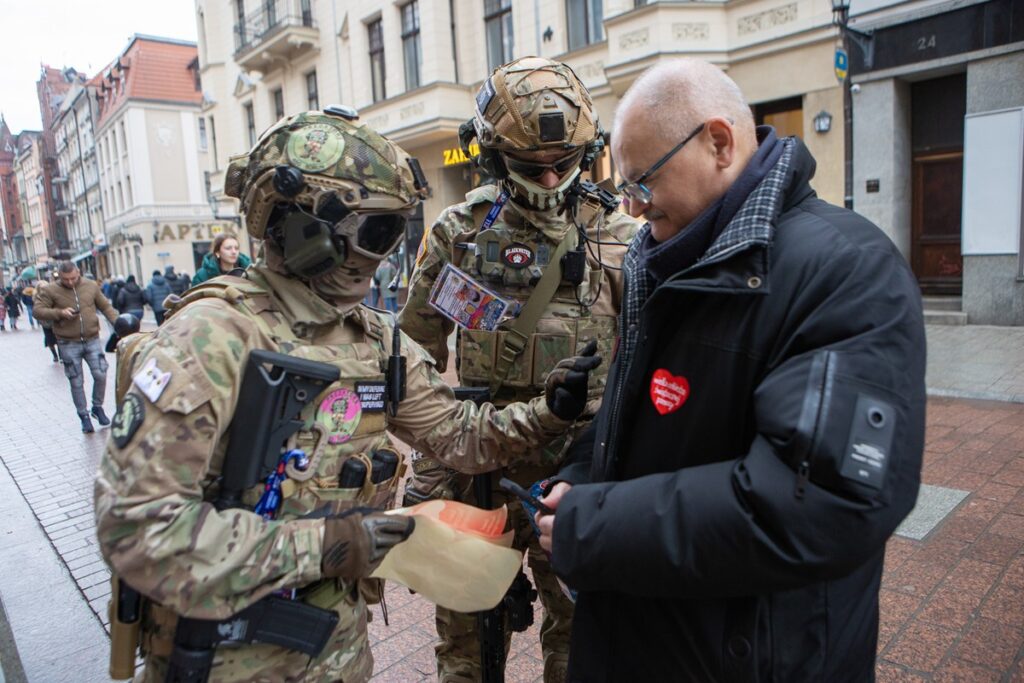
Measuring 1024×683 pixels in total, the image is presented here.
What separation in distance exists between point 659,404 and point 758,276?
1.08ft

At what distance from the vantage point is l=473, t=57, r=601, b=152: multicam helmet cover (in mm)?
2379

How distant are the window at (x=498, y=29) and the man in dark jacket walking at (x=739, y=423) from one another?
1420cm

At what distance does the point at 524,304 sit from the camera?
2.51 meters

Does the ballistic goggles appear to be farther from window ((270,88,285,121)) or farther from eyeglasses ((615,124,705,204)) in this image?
window ((270,88,285,121))

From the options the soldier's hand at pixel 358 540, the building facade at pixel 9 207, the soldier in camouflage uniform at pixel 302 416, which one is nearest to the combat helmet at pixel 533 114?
the soldier in camouflage uniform at pixel 302 416

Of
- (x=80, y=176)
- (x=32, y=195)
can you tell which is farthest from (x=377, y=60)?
(x=32, y=195)

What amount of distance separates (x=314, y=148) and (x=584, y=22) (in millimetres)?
12809

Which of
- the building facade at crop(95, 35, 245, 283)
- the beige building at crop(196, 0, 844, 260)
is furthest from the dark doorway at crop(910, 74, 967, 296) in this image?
the building facade at crop(95, 35, 245, 283)

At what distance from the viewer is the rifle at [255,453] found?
56.7 inches

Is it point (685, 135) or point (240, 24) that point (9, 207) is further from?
point (685, 135)

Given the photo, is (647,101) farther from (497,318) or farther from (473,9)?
(473,9)

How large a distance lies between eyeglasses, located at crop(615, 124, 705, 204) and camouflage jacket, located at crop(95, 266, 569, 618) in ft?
2.49

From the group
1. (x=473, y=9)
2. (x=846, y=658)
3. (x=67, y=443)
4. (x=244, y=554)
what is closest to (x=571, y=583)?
(x=846, y=658)

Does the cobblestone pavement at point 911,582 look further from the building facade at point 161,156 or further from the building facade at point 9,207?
the building facade at point 9,207
